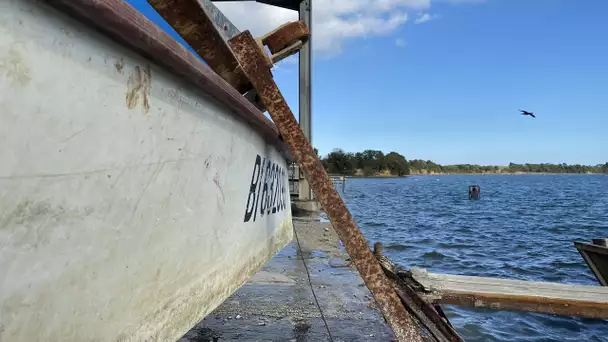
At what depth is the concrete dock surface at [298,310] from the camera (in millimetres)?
3529

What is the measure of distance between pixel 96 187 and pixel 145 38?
1.66ft

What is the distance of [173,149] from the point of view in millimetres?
1804

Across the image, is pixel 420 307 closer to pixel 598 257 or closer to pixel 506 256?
pixel 598 257

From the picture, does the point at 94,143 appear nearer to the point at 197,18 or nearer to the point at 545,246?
the point at 197,18

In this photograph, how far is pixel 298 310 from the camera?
4113 mm

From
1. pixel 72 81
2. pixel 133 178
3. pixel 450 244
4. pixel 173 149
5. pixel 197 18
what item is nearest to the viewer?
pixel 72 81

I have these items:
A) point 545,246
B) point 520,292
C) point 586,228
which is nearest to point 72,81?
point 520,292

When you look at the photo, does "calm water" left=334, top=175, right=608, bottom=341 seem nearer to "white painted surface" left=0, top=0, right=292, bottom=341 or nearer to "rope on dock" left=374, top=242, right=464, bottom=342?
"rope on dock" left=374, top=242, right=464, bottom=342

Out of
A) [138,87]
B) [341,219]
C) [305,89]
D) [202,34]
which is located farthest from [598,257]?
[305,89]

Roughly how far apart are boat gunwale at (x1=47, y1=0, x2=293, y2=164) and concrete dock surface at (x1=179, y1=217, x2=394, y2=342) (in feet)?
6.94

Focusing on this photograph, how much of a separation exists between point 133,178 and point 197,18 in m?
1.09

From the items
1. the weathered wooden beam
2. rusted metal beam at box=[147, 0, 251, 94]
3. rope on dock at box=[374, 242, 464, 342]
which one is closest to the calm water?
the weathered wooden beam

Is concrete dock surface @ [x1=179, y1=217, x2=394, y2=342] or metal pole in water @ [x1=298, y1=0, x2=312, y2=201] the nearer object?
concrete dock surface @ [x1=179, y1=217, x2=394, y2=342]

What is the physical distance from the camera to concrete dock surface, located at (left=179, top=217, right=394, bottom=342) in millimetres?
3529
